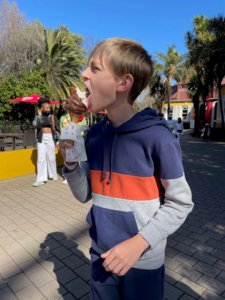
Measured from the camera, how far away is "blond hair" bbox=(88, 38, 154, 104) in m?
1.04

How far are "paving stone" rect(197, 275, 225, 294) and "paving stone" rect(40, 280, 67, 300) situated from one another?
57.0 inches

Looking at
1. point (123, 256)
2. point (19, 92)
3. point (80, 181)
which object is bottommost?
point (123, 256)

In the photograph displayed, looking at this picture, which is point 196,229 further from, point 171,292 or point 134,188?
point 134,188

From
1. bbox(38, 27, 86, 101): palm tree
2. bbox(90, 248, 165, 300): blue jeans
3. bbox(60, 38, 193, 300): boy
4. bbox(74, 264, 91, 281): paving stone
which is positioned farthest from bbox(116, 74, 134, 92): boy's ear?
bbox(38, 27, 86, 101): palm tree

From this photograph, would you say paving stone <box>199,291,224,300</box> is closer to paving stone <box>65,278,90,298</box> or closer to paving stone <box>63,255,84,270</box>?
paving stone <box>65,278,90,298</box>

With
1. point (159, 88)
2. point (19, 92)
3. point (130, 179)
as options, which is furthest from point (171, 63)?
point (130, 179)

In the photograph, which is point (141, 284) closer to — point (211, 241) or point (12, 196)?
point (211, 241)

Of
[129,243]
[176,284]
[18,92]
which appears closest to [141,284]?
[129,243]

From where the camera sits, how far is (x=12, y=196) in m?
5.06

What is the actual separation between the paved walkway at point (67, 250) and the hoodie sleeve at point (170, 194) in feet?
5.45

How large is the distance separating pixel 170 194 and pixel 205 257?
2.33 m

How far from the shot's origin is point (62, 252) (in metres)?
2.93

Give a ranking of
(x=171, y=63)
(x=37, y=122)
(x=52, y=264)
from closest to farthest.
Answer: (x=52, y=264) < (x=37, y=122) < (x=171, y=63)

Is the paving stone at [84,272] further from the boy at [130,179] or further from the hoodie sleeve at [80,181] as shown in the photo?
the hoodie sleeve at [80,181]
